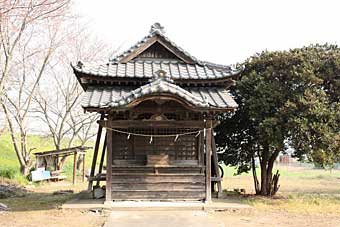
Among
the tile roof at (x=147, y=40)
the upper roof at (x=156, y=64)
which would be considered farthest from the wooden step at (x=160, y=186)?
the tile roof at (x=147, y=40)

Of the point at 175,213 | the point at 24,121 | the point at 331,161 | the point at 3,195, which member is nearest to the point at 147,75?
the point at 175,213

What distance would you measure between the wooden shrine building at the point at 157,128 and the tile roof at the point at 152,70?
0.03 m

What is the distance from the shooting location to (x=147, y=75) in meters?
12.8

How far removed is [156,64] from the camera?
13.9 m

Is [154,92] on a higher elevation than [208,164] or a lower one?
higher

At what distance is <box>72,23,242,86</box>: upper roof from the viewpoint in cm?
1296

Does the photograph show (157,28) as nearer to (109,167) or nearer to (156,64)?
(156,64)

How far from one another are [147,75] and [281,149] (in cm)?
538

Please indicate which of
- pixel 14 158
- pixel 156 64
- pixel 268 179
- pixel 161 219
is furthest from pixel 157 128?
pixel 14 158

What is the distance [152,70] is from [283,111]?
14.6ft

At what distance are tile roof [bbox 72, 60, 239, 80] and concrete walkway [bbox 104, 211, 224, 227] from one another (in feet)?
13.2

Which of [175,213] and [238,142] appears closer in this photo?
[175,213]

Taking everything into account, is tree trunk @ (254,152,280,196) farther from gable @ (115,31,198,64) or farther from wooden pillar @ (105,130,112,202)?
wooden pillar @ (105,130,112,202)

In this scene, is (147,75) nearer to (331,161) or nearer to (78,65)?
(78,65)
